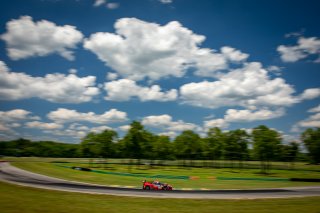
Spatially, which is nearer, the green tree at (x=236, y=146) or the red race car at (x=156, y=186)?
the red race car at (x=156, y=186)

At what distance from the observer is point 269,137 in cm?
7694

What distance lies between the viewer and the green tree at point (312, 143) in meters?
77.5

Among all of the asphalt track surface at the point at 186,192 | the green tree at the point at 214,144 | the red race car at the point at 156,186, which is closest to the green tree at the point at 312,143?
the green tree at the point at 214,144

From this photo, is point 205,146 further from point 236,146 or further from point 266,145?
point 266,145

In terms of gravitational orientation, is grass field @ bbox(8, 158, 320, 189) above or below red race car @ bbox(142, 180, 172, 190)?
below

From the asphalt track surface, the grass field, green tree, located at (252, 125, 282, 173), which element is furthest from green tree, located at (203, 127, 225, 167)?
the asphalt track surface

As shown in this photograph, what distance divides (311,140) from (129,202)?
250ft

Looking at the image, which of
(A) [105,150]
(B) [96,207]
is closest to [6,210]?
(B) [96,207]

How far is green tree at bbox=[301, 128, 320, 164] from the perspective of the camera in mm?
A: 77500

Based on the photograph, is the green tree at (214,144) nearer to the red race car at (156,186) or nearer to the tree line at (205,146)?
the tree line at (205,146)

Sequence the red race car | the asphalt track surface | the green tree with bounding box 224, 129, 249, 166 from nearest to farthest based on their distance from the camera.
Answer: the asphalt track surface
the red race car
the green tree with bounding box 224, 129, 249, 166

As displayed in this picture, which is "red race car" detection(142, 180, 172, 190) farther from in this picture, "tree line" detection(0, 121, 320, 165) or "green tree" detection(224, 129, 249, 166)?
"green tree" detection(224, 129, 249, 166)

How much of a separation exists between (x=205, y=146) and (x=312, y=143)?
33.6 meters

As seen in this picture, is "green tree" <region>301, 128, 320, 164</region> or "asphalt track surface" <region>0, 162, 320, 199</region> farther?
"green tree" <region>301, 128, 320, 164</region>
